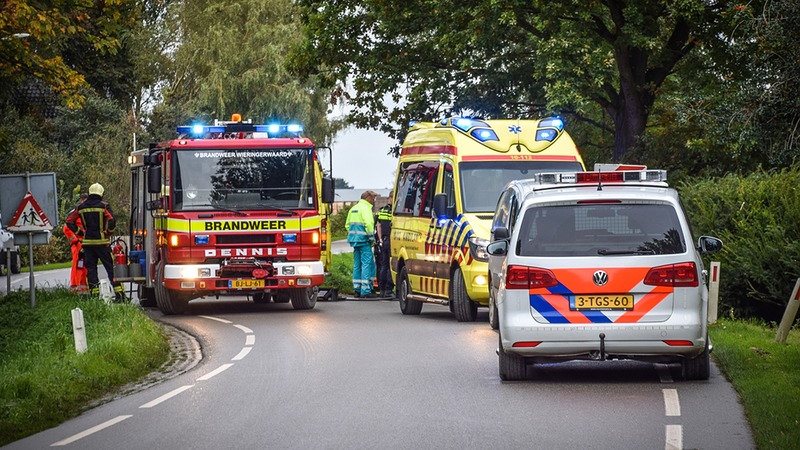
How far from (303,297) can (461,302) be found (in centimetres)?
461

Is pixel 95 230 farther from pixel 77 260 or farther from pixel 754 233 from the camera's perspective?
pixel 754 233

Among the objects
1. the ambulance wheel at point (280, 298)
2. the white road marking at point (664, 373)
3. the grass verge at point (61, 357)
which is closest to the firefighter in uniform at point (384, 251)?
the ambulance wheel at point (280, 298)

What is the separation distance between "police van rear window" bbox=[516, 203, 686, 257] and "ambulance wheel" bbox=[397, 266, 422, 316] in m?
9.16

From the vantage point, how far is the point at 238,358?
51.6ft

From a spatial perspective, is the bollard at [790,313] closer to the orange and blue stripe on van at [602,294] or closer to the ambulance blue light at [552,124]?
the orange and blue stripe on van at [602,294]

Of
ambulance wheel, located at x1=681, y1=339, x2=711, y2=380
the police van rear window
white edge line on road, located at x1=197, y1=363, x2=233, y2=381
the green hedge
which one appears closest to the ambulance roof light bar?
the police van rear window

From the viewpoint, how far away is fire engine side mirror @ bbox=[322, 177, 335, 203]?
22.4 m

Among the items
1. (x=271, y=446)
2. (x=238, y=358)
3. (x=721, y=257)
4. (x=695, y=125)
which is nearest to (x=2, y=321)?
(x=238, y=358)

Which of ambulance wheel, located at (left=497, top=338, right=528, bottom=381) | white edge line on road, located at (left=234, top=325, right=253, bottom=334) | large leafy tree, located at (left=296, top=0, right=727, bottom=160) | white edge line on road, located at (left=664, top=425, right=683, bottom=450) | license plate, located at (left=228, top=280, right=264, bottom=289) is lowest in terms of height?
white edge line on road, located at (left=664, top=425, right=683, bottom=450)

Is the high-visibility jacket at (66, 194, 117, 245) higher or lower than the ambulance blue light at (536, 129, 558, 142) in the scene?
lower

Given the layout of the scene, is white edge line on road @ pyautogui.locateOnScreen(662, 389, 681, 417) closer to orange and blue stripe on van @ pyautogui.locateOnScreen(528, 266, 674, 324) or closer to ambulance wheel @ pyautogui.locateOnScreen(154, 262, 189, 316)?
orange and blue stripe on van @ pyautogui.locateOnScreen(528, 266, 674, 324)

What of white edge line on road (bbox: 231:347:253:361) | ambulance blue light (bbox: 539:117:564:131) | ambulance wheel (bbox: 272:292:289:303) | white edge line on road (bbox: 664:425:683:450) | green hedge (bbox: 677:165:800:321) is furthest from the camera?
ambulance wheel (bbox: 272:292:289:303)

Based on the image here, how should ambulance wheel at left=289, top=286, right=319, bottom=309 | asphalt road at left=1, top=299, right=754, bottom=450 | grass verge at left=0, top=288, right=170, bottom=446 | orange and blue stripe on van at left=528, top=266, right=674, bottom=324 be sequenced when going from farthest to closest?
ambulance wheel at left=289, top=286, right=319, bottom=309, orange and blue stripe on van at left=528, top=266, right=674, bottom=324, grass verge at left=0, top=288, right=170, bottom=446, asphalt road at left=1, top=299, right=754, bottom=450

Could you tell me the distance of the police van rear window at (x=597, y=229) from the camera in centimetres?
1251
